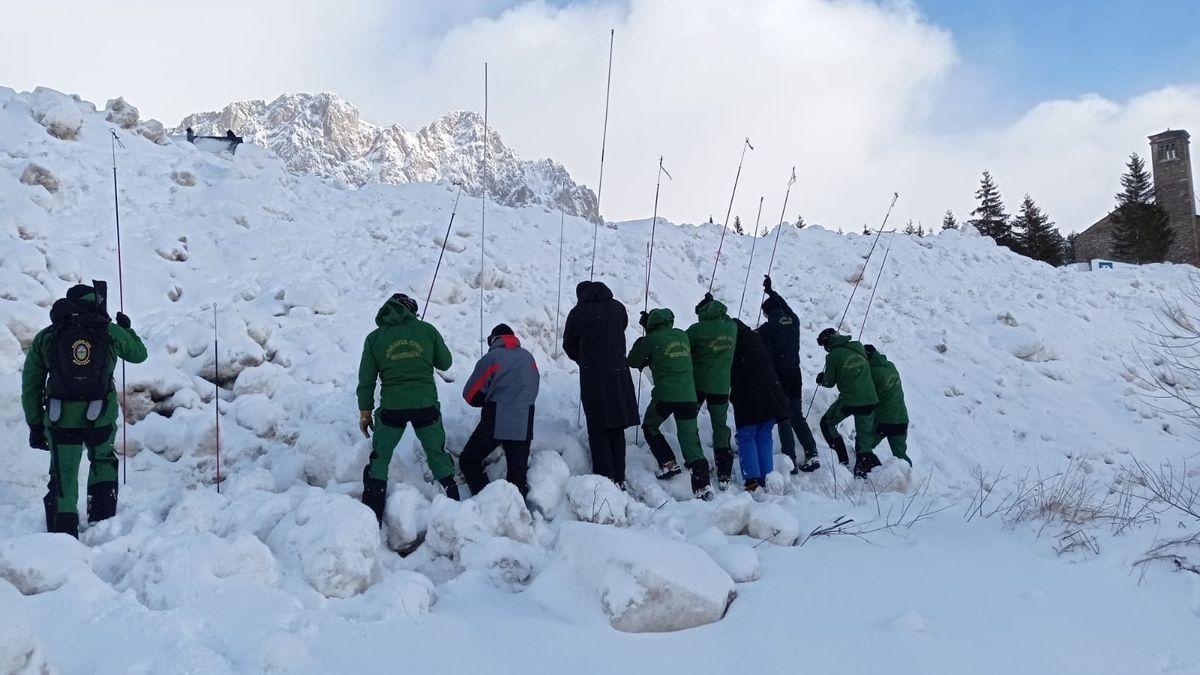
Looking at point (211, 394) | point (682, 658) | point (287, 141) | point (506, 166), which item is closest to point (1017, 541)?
point (682, 658)

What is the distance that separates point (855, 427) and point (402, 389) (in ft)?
17.8

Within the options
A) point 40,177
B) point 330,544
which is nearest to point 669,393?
point 330,544

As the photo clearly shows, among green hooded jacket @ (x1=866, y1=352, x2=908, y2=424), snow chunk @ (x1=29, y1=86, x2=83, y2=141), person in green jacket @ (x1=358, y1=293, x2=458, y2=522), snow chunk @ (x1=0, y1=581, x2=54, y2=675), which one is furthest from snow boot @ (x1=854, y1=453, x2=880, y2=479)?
snow chunk @ (x1=29, y1=86, x2=83, y2=141)

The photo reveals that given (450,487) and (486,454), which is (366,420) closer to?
(450,487)

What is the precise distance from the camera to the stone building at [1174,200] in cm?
3491

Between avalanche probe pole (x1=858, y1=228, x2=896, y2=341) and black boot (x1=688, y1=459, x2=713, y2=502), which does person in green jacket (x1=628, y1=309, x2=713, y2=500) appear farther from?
avalanche probe pole (x1=858, y1=228, x2=896, y2=341)

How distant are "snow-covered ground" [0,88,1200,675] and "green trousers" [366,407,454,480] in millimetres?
340

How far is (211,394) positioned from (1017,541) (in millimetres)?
7220

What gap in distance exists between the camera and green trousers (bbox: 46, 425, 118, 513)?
4746 mm

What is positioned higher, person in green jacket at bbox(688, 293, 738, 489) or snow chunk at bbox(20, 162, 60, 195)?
snow chunk at bbox(20, 162, 60, 195)

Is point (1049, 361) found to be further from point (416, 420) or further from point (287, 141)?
point (287, 141)

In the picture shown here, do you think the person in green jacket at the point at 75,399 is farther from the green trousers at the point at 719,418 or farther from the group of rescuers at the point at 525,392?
the green trousers at the point at 719,418

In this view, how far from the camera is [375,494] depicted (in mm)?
5281

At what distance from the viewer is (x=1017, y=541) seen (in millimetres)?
4547
